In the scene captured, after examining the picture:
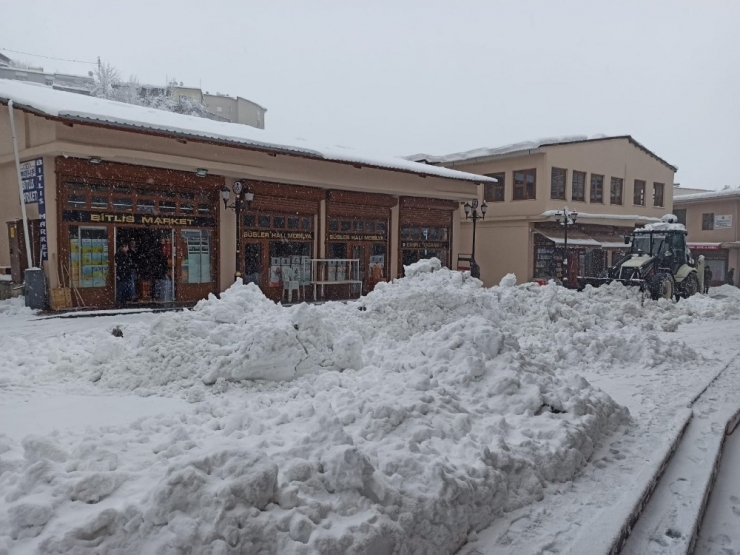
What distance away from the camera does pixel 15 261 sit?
15828 millimetres

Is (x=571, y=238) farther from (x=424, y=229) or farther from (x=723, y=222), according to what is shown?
(x=723, y=222)

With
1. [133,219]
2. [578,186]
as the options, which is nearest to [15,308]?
[133,219]

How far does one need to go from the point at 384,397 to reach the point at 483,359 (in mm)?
1390

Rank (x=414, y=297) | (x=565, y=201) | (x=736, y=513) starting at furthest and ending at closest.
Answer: (x=565, y=201) → (x=414, y=297) → (x=736, y=513)

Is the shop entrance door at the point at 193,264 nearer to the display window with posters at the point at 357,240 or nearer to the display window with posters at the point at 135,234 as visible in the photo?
the display window with posters at the point at 135,234

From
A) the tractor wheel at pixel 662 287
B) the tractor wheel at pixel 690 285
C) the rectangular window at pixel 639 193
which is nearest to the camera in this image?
the tractor wheel at pixel 662 287

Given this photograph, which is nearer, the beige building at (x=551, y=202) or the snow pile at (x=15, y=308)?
the snow pile at (x=15, y=308)

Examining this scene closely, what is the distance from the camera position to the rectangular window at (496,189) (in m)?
28.7

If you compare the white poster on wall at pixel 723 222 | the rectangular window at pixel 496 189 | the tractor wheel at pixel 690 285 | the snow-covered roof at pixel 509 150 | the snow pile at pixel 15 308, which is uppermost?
the snow-covered roof at pixel 509 150

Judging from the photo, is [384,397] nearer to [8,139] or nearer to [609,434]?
[609,434]

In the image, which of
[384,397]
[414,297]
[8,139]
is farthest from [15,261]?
[384,397]

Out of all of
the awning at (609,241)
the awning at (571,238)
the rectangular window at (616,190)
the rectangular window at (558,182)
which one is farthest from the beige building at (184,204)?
the rectangular window at (616,190)

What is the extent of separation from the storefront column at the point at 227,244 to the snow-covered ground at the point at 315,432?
7075 mm

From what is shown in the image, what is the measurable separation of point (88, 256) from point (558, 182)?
871 inches
